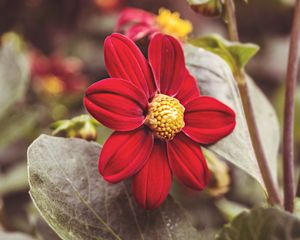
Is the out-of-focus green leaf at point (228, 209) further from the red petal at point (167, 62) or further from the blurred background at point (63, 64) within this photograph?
the red petal at point (167, 62)

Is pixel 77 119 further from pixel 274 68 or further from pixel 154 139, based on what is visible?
pixel 274 68

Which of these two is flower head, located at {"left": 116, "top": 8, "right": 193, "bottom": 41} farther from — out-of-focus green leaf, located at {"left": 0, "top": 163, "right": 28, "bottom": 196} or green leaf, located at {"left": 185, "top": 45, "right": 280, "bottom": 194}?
out-of-focus green leaf, located at {"left": 0, "top": 163, "right": 28, "bottom": 196}

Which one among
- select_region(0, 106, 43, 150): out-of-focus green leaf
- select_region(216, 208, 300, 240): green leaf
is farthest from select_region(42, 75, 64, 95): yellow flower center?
select_region(216, 208, 300, 240): green leaf

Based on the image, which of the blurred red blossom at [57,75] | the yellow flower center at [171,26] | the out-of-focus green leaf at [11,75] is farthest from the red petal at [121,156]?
the blurred red blossom at [57,75]

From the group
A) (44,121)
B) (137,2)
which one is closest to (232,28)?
(44,121)

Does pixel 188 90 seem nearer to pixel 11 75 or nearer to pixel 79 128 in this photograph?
pixel 79 128
